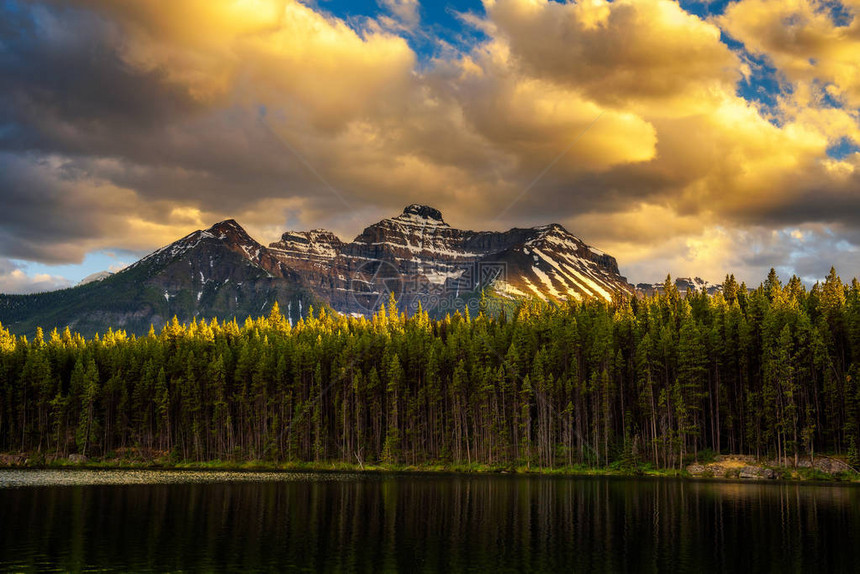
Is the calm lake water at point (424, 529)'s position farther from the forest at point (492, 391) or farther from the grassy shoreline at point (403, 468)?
the forest at point (492, 391)

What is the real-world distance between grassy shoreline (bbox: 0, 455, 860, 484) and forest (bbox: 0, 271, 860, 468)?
2.72 meters

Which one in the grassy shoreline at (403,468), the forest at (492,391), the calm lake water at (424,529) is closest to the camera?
the calm lake water at (424,529)

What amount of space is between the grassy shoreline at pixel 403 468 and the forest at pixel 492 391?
2722 millimetres

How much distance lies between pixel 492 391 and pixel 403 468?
2026 cm

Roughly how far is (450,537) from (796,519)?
28722 mm

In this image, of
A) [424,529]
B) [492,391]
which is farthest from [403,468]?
[424,529]

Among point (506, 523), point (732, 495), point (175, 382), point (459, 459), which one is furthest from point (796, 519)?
point (175, 382)

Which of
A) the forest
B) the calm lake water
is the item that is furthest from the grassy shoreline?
the calm lake water

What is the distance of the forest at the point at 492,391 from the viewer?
323ft

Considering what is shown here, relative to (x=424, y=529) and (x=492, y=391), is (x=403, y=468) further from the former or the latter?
(x=424, y=529)

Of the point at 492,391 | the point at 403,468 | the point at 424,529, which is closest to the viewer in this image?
the point at 424,529

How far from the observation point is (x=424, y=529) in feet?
147

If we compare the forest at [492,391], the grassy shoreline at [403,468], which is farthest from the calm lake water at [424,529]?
the forest at [492,391]

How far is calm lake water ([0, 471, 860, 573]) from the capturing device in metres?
34.8
